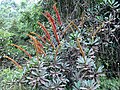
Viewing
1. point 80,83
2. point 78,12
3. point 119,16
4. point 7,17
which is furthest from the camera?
point 7,17

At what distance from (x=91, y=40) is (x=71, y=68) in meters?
0.35

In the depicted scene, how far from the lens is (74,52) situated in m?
2.49

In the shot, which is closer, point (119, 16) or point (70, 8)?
point (119, 16)

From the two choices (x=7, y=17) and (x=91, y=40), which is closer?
(x=91, y=40)

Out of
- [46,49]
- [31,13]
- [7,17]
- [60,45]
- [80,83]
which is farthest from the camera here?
[7,17]

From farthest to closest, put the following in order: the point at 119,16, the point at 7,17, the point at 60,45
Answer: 1. the point at 7,17
2. the point at 119,16
3. the point at 60,45

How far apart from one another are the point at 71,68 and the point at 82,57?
191mm

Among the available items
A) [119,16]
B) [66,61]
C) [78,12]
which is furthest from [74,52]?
[78,12]

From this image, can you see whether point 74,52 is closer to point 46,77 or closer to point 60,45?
point 60,45

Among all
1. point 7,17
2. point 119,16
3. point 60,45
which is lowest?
point 60,45

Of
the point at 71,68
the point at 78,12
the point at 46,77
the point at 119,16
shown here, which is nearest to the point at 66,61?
the point at 71,68

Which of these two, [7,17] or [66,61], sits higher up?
[7,17]

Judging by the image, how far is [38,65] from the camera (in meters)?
2.36

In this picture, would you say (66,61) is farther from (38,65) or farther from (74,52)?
(38,65)
